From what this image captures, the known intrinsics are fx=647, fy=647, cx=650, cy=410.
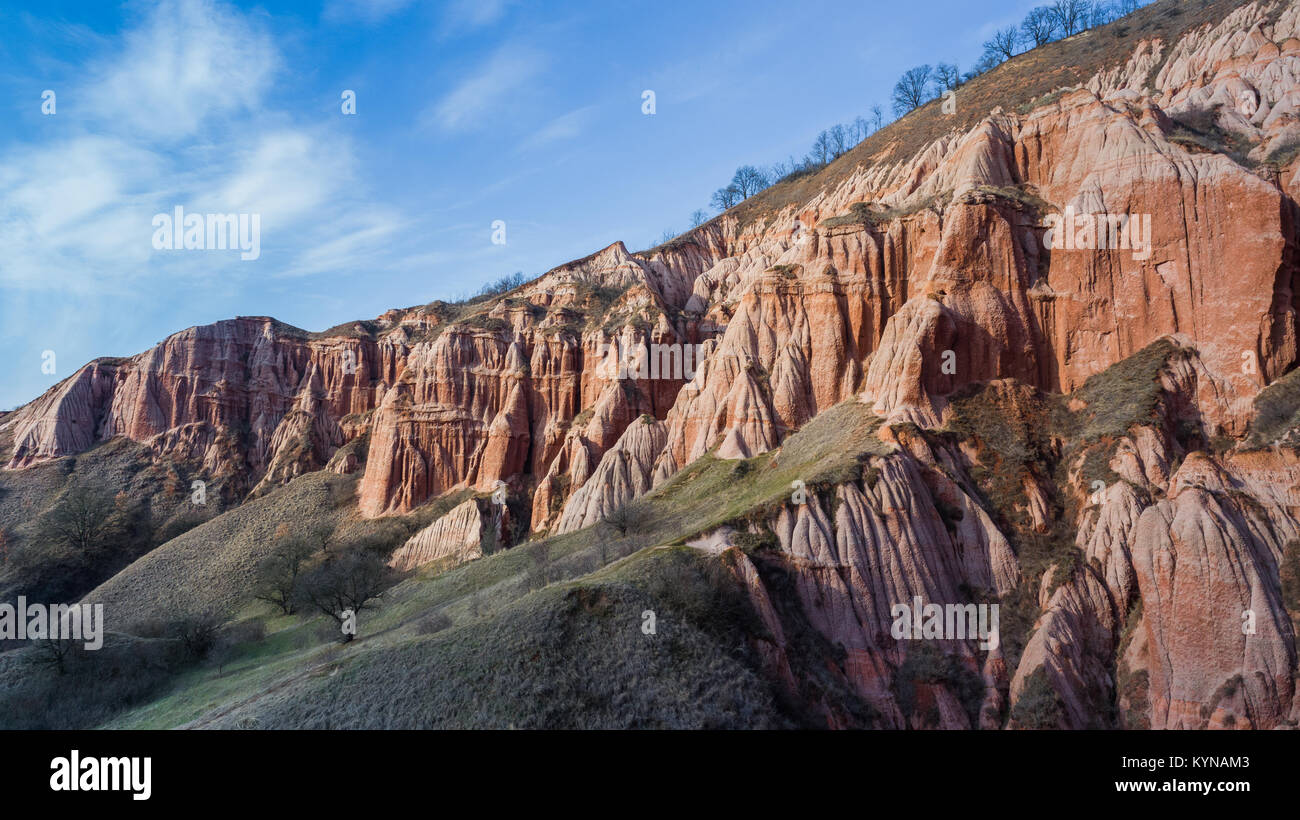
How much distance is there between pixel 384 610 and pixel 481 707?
19.9 metres

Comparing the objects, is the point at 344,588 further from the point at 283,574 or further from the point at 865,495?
the point at 865,495

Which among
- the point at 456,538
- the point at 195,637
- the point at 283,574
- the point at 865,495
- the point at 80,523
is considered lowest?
the point at 195,637

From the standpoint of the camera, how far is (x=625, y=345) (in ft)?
177

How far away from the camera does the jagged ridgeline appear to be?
19.2 m

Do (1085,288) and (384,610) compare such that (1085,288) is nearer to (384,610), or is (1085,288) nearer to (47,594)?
(384,610)

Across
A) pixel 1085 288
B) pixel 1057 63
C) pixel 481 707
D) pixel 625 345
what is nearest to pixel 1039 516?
pixel 1085 288

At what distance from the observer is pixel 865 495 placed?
2506 centimetres

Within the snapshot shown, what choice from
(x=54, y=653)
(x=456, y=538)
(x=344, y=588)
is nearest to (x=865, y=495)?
(x=344, y=588)

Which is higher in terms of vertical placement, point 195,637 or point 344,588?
point 344,588

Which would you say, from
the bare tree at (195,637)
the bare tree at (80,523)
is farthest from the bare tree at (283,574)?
the bare tree at (80,523)

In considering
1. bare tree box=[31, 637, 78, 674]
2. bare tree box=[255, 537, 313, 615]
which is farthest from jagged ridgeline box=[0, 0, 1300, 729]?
bare tree box=[255, 537, 313, 615]

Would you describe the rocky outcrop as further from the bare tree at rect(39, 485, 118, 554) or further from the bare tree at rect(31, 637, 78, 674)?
the bare tree at rect(39, 485, 118, 554)
